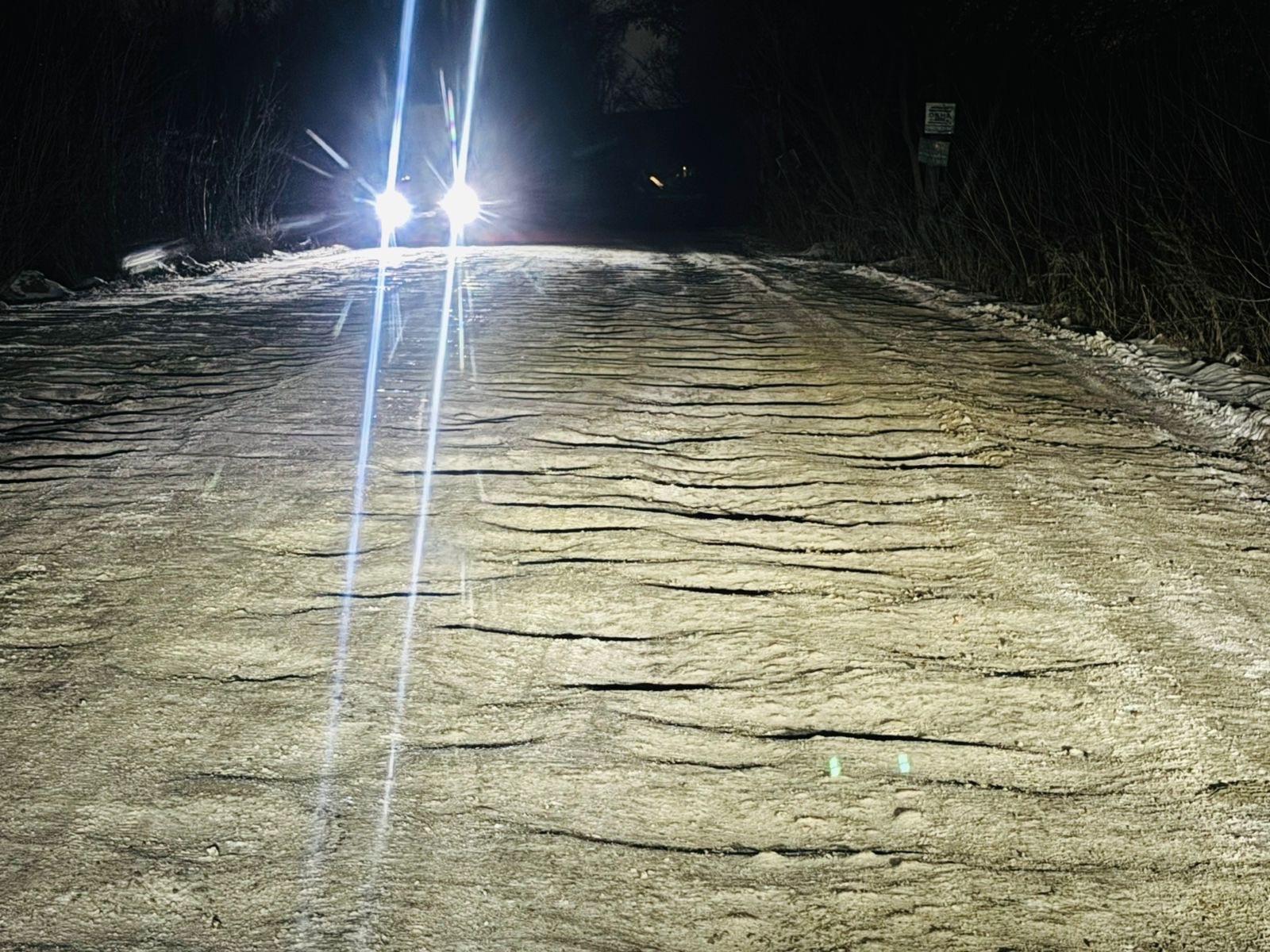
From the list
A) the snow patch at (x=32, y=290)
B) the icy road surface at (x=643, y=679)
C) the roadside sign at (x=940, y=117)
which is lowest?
the icy road surface at (x=643, y=679)

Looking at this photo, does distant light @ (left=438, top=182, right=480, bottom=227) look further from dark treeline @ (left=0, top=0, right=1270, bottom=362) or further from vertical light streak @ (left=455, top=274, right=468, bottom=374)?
vertical light streak @ (left=455, top=274, right=468, bottom=374)

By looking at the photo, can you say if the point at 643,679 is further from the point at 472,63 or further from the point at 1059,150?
the point at 472,63

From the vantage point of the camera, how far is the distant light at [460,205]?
29.0m

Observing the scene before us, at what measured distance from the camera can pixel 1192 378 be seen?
7.80 meters

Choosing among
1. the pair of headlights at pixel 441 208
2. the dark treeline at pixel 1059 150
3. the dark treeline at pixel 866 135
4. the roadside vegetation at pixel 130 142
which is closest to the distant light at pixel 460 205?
the pair of headlights at pixel 441 208

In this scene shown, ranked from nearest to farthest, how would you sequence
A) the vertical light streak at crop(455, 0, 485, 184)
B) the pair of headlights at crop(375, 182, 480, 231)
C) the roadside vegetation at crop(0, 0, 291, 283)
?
the roadside vegetation at crop(0, 0, 291, 283) → the pair of headlights at crop(375, 182, 480, 231) → the vertical light streak at crop(455, 0, 485, 184)

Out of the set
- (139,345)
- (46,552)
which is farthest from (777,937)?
(139,345)

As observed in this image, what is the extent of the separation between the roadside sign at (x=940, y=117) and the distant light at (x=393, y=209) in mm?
12212

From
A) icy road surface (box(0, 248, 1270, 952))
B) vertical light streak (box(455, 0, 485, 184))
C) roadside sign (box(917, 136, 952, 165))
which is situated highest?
vertical light streak (box(455, 0, 485, 184))

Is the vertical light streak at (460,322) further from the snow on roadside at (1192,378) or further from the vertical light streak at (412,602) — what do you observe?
the snow on roadside at (1192,378)

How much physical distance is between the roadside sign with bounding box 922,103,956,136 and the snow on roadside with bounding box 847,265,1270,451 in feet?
22.1

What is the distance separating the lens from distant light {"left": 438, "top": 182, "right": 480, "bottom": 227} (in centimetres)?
2903

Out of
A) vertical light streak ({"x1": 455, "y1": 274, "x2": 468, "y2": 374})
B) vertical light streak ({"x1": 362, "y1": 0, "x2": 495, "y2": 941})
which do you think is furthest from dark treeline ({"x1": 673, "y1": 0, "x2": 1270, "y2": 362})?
vertical light streak ({"x1": 362, "y1": 0, "x2": 495, "y2": 941})

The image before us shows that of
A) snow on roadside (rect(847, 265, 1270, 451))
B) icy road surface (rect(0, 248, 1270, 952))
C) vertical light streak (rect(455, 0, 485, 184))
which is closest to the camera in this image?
icy road surface (rect(0, 248, 1270, 952))
